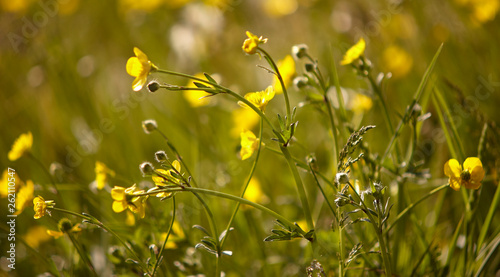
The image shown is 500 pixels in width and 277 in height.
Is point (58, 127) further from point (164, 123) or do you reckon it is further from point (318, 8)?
point (318, 8)

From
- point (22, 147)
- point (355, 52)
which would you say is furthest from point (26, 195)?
point (355, 52)

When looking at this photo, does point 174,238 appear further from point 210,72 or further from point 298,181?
point 210,72

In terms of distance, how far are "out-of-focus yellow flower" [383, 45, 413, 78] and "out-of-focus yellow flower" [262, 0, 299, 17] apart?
96 cm

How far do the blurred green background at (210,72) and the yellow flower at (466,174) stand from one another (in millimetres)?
322

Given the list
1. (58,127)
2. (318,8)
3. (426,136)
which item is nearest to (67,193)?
(58,127)

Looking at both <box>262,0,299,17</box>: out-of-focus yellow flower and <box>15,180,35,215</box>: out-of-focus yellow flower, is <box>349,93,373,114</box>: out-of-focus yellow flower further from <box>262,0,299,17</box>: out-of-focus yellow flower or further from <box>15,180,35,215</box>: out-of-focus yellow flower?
<box>262,0,299,17</box>: out-of-focus yellow flower

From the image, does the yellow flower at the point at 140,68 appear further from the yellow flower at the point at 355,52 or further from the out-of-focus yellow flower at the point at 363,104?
the out-of-focus yellow flower at the point at 363,104


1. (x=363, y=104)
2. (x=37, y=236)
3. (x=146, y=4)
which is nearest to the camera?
(x=363, y=104)

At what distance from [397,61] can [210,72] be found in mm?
899

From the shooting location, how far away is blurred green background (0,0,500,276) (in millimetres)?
1411

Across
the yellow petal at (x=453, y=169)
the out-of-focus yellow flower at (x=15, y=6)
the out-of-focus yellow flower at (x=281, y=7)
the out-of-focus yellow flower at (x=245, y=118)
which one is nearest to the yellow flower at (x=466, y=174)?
the yellow petal at (x=453, y=169)

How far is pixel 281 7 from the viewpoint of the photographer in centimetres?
276

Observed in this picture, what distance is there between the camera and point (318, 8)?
2.59m

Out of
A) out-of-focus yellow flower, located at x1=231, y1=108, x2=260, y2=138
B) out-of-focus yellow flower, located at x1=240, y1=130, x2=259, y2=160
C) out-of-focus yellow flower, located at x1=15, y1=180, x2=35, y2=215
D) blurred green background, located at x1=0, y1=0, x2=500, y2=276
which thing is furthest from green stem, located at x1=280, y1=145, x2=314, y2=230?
out-of-focus yellow flower, located at x1=231, y1=108, x2=260, y2=138
